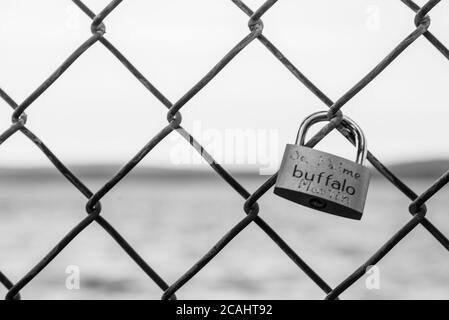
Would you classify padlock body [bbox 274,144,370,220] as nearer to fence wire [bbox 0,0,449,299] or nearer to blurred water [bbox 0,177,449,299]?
fence wire [bbox 0,0,449,299]

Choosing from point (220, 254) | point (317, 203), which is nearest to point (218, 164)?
point (317, 203)

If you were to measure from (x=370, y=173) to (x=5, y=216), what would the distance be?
25.8 feet

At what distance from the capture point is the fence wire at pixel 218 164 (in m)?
1.06

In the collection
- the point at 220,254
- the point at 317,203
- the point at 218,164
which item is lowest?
the point at 317,203

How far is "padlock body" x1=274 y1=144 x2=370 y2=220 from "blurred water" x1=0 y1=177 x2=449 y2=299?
3.05 feet

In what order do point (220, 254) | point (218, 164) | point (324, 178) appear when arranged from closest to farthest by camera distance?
point (324, 178) → point (218, 164) → point (220, 254)

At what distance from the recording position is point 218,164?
1.10m

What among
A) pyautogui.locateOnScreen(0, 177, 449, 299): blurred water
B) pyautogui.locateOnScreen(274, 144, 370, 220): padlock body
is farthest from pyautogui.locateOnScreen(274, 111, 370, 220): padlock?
pyautogui.locateOnScreen(0, 177, 449, 299): blurred water

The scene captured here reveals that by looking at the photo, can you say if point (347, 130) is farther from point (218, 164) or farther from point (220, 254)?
point (220, 254)

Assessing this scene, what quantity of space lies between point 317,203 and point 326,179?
2.3 inches

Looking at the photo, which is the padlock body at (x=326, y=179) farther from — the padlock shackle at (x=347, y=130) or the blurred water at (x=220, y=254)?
the blurred water at (x=220, y=254)

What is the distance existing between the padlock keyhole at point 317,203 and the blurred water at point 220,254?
0.91 m

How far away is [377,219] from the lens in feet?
25.3
